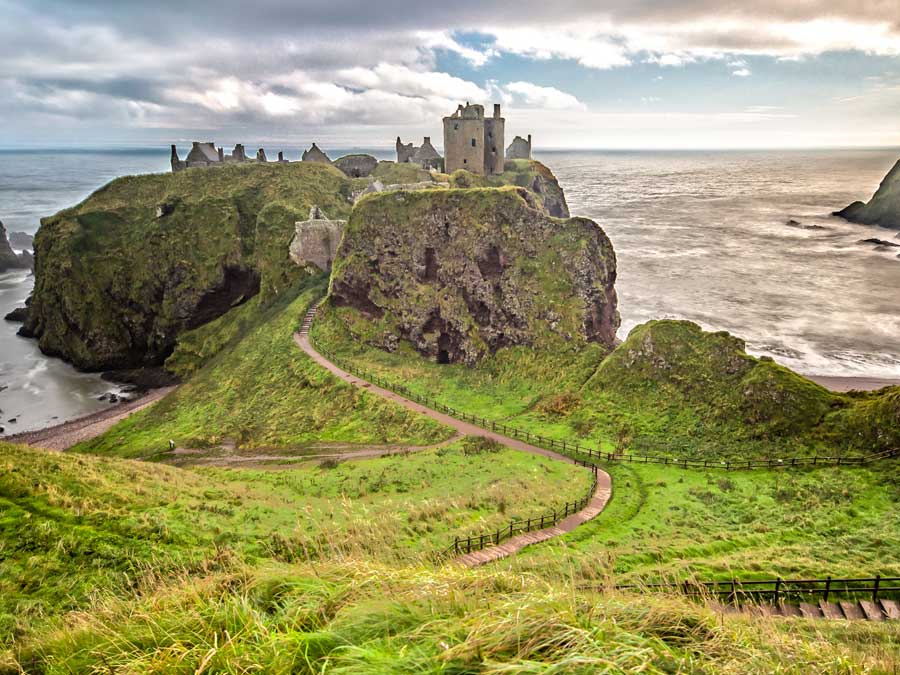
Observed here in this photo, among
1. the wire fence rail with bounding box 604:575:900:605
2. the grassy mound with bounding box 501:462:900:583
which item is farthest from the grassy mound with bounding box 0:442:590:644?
the wire fence rail with bounding box 604:575:900:605

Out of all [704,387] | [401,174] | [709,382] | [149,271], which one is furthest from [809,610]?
[401,174]

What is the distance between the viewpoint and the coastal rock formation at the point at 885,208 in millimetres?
108438

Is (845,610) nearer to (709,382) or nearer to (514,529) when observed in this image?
(514,529)

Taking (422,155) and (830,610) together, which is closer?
(830,610)

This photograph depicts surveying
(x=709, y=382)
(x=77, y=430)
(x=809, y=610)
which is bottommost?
(x=77, y=430)

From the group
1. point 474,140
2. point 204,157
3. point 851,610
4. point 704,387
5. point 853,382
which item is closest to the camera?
point 851,610

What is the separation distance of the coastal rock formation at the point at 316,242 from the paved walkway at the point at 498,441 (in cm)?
736

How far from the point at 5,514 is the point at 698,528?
1969 cm

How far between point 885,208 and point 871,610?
136m

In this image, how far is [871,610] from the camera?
10789mm

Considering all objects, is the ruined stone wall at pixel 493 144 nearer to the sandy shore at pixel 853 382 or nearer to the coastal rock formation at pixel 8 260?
the sandy shore at pixel 853 382

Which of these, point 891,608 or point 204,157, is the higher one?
point 204,157

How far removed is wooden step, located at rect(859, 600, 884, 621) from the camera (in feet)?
34.6

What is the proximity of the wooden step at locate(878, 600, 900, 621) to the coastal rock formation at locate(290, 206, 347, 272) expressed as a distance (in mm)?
47054
